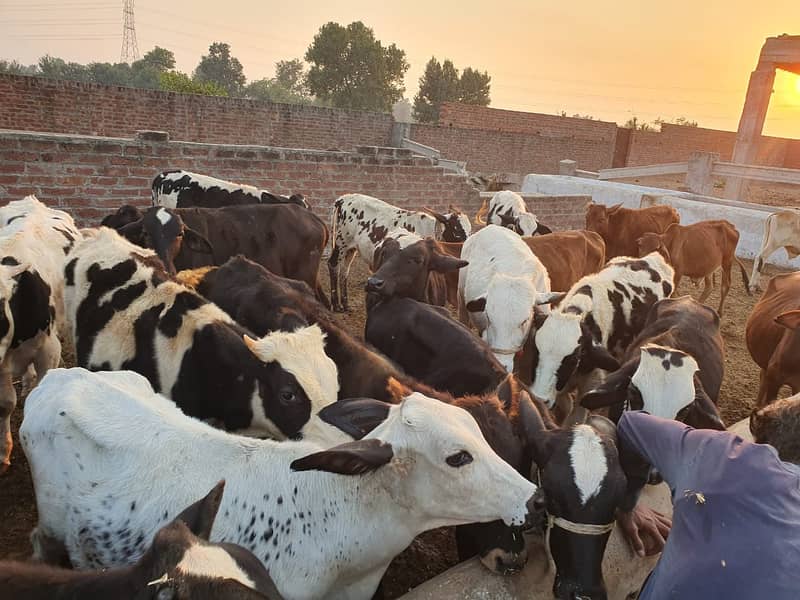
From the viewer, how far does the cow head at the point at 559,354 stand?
4.09 meters

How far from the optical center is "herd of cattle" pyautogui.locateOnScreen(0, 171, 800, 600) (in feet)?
7.20

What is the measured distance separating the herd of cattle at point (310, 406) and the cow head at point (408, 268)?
3cm

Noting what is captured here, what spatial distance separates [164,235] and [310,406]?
3359 mm

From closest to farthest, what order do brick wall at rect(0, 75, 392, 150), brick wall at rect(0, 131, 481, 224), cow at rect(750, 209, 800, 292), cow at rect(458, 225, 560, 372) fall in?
1. cow at rect(458, 225, 560, 372)
2. brick wall at rect(0, 131, 481, 224)
3. cow at rect(750, 209, 800, 292)
4. brick wall at rect(0, 75, 392, 150)

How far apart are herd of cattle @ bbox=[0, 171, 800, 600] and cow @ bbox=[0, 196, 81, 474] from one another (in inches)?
0.7

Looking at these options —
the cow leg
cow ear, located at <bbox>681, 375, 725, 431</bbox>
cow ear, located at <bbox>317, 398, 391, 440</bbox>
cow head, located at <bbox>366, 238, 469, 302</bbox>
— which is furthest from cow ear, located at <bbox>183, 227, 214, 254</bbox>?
cow ear, located at <bbox>681, 375, 725, 431</bbox>

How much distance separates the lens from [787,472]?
1.72 metres

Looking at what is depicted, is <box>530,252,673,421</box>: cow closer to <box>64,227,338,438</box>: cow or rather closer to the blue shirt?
<box>64,227,338,438</box>: cow

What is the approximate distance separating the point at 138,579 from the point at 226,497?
2.58 ft

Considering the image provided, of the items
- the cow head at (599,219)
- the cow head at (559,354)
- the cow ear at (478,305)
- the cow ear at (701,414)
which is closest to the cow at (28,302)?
the cow ear at (478,305)

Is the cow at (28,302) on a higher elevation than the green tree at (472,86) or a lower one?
lower

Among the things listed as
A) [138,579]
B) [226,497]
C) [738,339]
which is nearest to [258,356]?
[226,497]

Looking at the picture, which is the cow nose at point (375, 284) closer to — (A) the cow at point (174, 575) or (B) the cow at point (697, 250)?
(A) the cow at point (174, 575)

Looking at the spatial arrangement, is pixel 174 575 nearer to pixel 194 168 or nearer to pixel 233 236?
pixel 233 236
